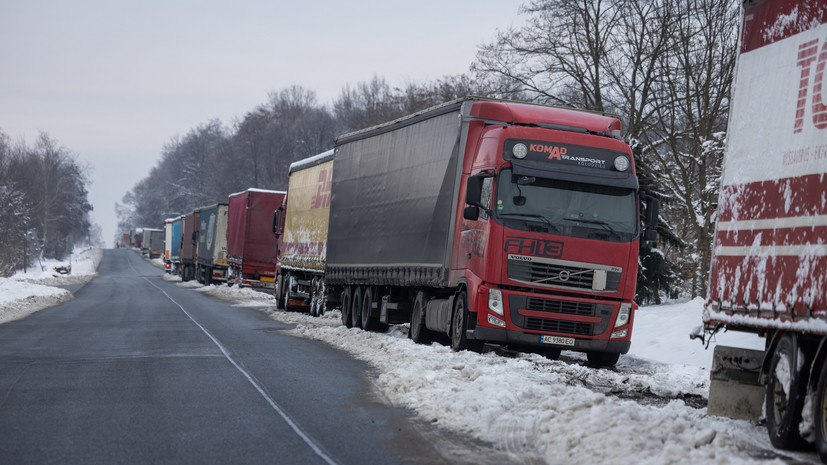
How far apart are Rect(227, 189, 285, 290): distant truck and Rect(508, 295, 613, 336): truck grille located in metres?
26.8

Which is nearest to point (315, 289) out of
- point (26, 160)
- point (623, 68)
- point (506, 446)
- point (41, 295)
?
point (623, 68)

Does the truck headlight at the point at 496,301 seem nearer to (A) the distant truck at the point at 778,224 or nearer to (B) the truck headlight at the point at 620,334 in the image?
(B) the truck headlight at the point at 620,334

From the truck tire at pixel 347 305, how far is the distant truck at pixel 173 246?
158ft

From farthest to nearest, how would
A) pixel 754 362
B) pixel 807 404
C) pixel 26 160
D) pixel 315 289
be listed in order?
1. pixel 26 160
2. pixel 315 289
3. pixel 754 362
4. pixel 807 404

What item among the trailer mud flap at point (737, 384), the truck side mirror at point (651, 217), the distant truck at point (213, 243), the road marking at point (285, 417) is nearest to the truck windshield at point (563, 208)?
the truck side mirror at point (651, 217)

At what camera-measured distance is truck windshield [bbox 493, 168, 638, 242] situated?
49.6 feet

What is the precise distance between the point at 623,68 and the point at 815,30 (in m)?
27.5

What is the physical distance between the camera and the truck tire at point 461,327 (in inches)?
619

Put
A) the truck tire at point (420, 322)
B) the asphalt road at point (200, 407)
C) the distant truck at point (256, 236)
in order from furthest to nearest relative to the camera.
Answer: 1. the distant truck at point (256, 236)
2. the truck tire at point (420, 322)
3. the asphalt road at point (200, 407)

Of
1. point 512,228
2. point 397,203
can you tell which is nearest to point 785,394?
point 512,228

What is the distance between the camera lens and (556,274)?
15.2m

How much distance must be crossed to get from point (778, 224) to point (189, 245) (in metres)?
58.7

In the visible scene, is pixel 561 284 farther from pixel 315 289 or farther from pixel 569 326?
pixel 315 289

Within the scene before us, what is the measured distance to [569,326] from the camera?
15.4 metres
